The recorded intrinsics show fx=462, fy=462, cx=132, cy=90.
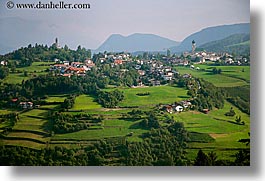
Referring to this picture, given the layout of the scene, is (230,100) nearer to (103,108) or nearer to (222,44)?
(222,44)

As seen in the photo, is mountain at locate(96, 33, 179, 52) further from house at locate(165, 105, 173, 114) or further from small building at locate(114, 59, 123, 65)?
house at locate(165, 105, 173, 114)

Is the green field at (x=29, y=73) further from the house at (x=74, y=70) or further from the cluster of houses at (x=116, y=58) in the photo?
the cluster of houses at (x=116, y=58)

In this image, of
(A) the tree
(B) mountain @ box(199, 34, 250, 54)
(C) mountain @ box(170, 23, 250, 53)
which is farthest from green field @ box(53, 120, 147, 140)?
(B) mountain @ box(199, 34, 250, 54)

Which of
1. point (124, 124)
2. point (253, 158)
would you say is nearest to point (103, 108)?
point (124, 124)

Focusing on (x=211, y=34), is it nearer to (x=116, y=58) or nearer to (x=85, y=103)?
(x=116, y=58)

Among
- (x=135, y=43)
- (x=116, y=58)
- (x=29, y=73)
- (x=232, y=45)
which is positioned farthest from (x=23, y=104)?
Result: (x=232, y=45)

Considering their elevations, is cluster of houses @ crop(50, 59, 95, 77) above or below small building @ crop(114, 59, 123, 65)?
below
